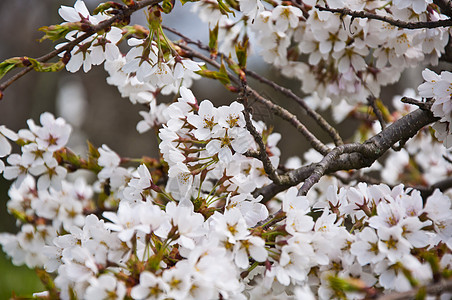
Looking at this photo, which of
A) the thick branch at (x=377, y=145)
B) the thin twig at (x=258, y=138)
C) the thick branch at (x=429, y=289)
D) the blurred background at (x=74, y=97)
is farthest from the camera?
the blurred background at (x=74, y=97)

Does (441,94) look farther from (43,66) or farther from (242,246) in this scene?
(43,66)

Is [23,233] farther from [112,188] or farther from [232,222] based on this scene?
[232,222]

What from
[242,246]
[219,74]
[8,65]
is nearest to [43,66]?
[8,65]

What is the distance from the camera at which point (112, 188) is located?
1298 mm

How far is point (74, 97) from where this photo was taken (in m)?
5.28

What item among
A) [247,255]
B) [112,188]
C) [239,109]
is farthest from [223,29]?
[247,255]

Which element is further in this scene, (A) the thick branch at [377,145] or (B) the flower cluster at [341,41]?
(B) the flower cluster at [341,41]

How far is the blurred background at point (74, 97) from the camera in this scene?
4.38 meters

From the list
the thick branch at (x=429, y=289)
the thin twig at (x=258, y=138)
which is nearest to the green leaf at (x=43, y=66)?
the thin twig at (x=258, y=138)

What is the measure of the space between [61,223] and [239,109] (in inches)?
37.6

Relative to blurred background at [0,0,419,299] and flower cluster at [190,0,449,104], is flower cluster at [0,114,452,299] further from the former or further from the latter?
blurred background at [0,0,419,299]

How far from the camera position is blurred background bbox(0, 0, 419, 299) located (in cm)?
438

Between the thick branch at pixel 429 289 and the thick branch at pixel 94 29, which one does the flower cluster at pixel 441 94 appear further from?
the thick branch at pixel 94 29

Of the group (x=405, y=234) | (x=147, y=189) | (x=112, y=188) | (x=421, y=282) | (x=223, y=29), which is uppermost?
(x=223, y=29)
